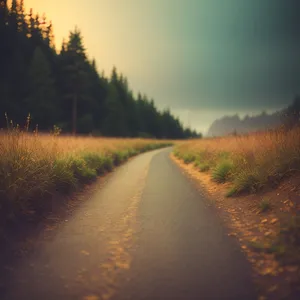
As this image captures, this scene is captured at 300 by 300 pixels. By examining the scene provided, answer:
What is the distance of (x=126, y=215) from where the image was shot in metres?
5.41

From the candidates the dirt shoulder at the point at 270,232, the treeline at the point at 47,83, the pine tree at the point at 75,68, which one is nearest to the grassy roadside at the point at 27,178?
the dirt shoulder at the point at 270,232

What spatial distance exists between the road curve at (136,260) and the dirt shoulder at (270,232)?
200 millimetres

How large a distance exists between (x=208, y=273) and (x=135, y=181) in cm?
678

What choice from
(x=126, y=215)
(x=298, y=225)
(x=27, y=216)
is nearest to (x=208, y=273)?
(x=298, y=225)

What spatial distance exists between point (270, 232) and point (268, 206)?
102 centimetres

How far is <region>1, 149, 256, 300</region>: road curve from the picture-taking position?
268 centimetres

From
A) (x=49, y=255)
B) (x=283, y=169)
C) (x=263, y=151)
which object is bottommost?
(x=49, y=255)

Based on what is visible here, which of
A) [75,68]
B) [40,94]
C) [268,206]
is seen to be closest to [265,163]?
[268,206]

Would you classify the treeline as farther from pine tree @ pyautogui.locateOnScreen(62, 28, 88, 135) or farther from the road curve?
the road curve

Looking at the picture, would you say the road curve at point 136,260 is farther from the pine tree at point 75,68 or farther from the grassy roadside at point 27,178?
the pine tree at point 75,68

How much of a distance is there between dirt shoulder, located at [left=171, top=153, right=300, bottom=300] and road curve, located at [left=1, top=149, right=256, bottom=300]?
0.20 m

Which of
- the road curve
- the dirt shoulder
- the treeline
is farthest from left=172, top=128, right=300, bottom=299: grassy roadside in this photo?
the treeline

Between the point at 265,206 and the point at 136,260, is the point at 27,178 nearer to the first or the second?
the point at 136,260

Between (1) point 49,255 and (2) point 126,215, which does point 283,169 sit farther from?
(1) point 49,255
